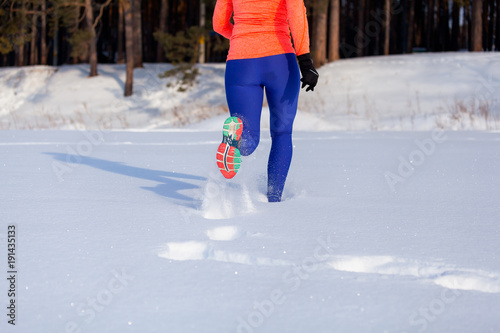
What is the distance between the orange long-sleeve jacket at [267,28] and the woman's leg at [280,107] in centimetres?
8

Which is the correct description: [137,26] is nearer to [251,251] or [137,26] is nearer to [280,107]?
[280,107]

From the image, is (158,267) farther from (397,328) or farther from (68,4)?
(68,4)

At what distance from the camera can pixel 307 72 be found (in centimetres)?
306

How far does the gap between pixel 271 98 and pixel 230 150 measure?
0.51 metres

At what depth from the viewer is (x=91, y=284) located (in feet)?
5.90

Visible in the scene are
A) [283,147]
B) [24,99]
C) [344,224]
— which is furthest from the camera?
[24,99]

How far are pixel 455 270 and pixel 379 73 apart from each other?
16151mm

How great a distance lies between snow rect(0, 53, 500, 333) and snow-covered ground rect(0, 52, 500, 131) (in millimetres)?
6215

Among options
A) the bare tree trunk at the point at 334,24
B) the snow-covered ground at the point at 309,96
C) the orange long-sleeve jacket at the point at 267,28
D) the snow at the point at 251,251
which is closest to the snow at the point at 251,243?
the snow at the point at 251,251

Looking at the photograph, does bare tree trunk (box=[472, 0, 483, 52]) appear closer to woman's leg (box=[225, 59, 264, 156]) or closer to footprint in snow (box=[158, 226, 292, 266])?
woman's leg (box=[225, 59, 264, 156])

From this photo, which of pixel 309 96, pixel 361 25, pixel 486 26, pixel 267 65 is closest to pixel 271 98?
pixel 267 65

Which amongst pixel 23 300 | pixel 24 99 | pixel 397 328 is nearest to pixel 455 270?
pixel 397 328

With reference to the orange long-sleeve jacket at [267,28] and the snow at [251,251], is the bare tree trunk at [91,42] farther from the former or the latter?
the orange long-sleeve jacket at [267,28]

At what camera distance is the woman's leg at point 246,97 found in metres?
3.18
